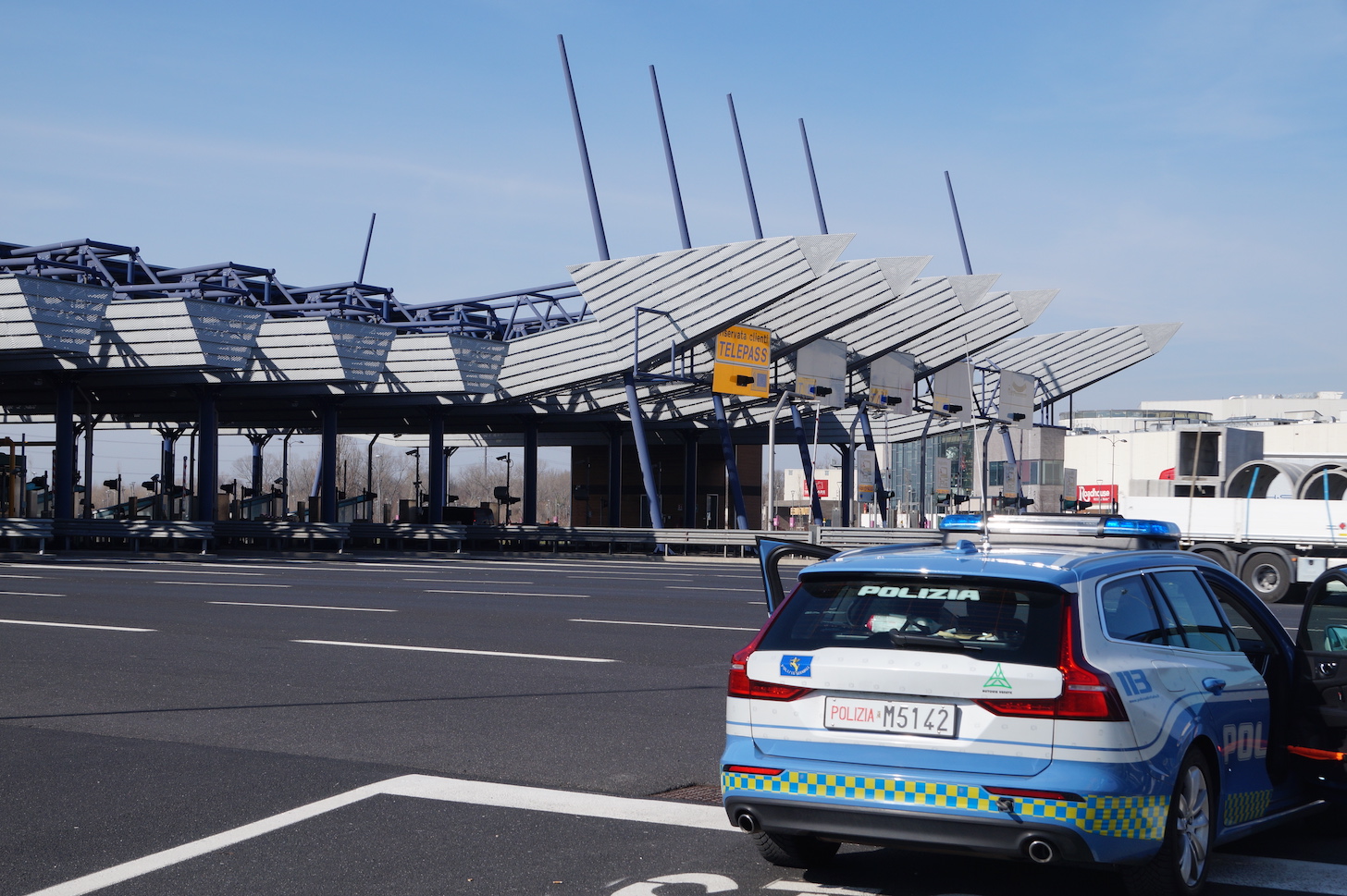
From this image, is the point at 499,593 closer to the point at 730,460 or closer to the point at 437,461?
the point at 730,460

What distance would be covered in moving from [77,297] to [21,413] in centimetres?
3203

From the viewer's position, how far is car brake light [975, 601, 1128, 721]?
4.77m

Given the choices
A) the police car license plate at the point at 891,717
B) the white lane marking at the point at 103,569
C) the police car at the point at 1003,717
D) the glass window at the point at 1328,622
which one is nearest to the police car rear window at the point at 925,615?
the police car at the point at 1003,717

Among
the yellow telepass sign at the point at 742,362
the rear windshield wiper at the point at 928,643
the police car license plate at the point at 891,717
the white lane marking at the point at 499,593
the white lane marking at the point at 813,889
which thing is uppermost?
the yellow telepass sign at the point at 742,362

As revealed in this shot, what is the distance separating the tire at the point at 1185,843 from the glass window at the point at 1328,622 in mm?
1672

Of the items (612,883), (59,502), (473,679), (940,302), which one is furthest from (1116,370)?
(612,883)

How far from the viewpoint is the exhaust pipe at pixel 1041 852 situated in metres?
4.70

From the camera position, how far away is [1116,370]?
211 feet

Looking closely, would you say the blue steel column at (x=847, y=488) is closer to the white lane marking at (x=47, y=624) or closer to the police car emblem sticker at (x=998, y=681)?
the white lane marking at (x=47, y=624)

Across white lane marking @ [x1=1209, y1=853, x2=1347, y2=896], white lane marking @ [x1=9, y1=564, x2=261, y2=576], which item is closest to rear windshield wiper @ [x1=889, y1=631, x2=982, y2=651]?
white lane marking @ [x1=1209, y1=853, x2=1347, y2=896]

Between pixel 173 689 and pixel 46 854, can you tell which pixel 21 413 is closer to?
pixel 173 689

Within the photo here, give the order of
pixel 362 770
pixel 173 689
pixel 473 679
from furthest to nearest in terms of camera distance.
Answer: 1. pixel 473 679
2. pixel 173 689
3. pixel 362 770

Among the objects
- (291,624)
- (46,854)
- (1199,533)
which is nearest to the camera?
(46,854)

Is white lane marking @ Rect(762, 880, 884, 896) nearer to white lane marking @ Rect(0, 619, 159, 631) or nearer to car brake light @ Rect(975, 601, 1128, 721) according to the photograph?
car brake light @ Rect(975, 601, 1128, 721)
